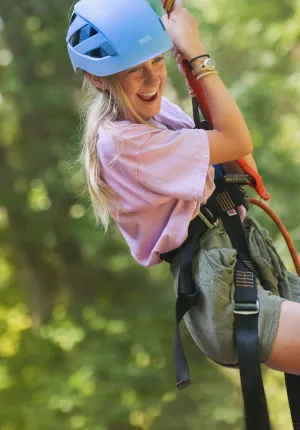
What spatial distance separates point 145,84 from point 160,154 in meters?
0.16

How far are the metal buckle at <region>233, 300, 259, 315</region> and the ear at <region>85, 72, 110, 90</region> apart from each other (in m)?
0.56

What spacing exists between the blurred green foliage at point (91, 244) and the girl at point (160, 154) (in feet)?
9.48

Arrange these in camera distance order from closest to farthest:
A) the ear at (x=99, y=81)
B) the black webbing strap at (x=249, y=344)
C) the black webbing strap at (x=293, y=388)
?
1. the black webbing strap at (x=249, y=344)
2. the ear at (x=99, y=81)
3. the black webbing strap at (x=293, y=388)

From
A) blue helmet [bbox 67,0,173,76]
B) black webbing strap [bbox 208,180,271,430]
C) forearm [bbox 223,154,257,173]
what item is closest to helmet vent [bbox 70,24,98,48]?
blue helmet [bbox 67,0,173,76]

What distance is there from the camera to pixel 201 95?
1.62 metres

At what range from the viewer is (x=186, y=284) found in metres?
1.56

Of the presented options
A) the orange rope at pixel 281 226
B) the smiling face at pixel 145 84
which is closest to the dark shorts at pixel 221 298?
the orange rope at pixel 281 226

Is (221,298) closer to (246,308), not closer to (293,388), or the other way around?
(246,308)

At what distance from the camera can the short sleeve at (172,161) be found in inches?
59.9

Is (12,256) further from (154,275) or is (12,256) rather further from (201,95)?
(201,95)

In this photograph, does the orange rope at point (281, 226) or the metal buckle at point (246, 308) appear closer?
the metal buckle at point (246, 308)

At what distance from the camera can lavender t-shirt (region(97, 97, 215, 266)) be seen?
1.52m

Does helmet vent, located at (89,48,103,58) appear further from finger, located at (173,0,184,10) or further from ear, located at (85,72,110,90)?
finger, located at (173,0,184,10)

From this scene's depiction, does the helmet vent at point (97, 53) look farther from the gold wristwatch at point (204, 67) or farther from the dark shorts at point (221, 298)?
the dark shorts at point (221, 298)
